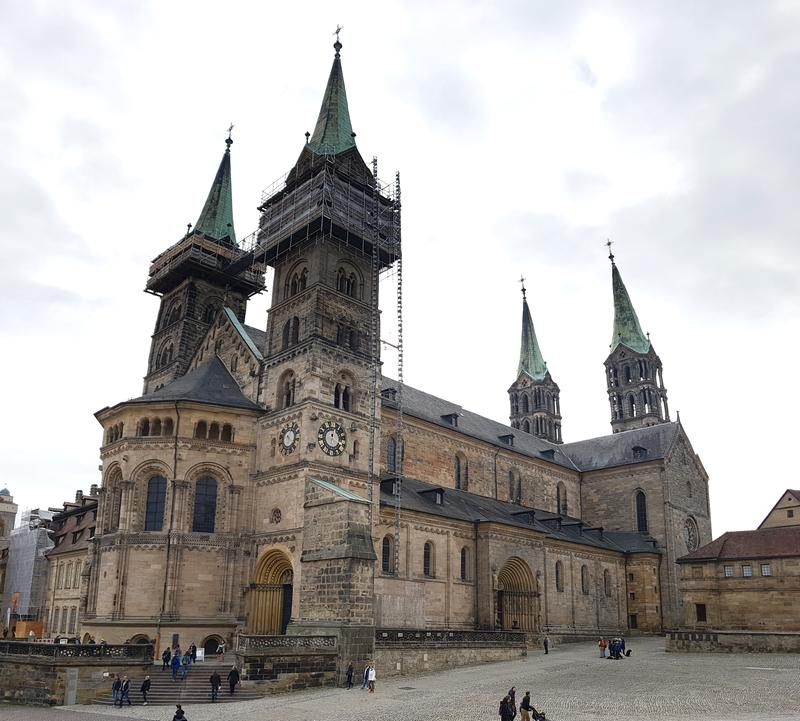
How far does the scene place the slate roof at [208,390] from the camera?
38.8 m

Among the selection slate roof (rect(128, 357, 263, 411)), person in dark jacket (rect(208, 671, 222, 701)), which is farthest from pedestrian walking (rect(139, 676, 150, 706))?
slate roof (rect(128, 357, 263, 411))

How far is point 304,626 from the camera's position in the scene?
3256cm

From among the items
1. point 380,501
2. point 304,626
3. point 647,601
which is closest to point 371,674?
point 304,626

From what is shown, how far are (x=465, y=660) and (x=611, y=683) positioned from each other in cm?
845

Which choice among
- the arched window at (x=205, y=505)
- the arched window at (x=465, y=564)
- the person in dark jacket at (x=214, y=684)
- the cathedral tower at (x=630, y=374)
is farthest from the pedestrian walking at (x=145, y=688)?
the cathedral tower at (x=630, y=374)

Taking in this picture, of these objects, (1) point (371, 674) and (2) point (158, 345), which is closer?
(1) point (371, 674)

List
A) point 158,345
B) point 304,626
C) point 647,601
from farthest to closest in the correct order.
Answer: point 647,601, point 158,345, point 304,626

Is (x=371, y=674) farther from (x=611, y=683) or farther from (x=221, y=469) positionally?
(x=221, y=469)

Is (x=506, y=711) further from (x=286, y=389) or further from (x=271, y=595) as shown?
(x=286, y=389)

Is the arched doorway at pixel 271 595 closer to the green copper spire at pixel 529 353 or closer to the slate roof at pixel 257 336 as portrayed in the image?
the slate roof at pixel 257 336

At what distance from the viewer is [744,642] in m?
37.6

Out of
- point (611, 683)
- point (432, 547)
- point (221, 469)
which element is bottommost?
point (611, 683)

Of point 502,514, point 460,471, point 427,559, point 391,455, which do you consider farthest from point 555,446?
point 427,559

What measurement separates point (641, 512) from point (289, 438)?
36.9 meters
